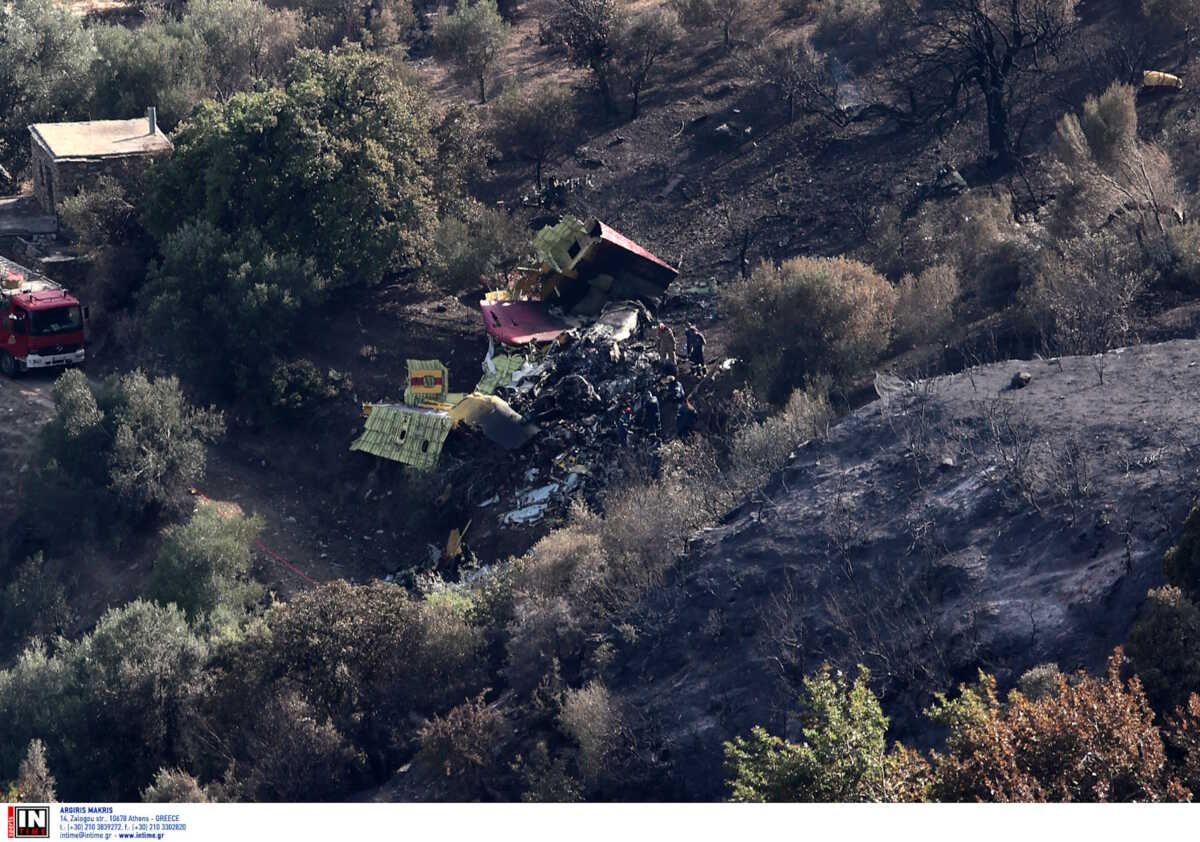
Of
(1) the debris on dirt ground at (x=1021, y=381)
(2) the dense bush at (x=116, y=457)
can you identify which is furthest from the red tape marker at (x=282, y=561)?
(1) the debris on dirt ground at (x=1021, y=381)

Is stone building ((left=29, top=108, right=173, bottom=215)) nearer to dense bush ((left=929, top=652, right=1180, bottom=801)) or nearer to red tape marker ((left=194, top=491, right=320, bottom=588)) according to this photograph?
red tape marker ((left=194, top=491, right=320, bottom=588))

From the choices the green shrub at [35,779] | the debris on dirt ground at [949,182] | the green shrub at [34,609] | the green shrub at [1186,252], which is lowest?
the green shrub at [34,609]

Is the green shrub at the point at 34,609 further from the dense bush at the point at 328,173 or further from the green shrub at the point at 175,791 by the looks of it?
the dense bush at the point at 328,173

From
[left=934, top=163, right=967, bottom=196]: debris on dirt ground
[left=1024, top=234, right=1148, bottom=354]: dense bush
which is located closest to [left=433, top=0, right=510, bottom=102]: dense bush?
[left=934, top=163, right=967, bottom=196]: debris on dirt ground

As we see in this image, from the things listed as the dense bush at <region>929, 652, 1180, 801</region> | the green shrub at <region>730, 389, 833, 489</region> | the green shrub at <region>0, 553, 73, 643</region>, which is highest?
the dense bush at <region>929, 652, 1180, 801</region>

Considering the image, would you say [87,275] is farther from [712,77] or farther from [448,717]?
[448,717]

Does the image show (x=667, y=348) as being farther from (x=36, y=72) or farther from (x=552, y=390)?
(x=36, y=72)

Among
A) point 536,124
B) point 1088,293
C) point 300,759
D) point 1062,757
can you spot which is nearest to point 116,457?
point 300,759
